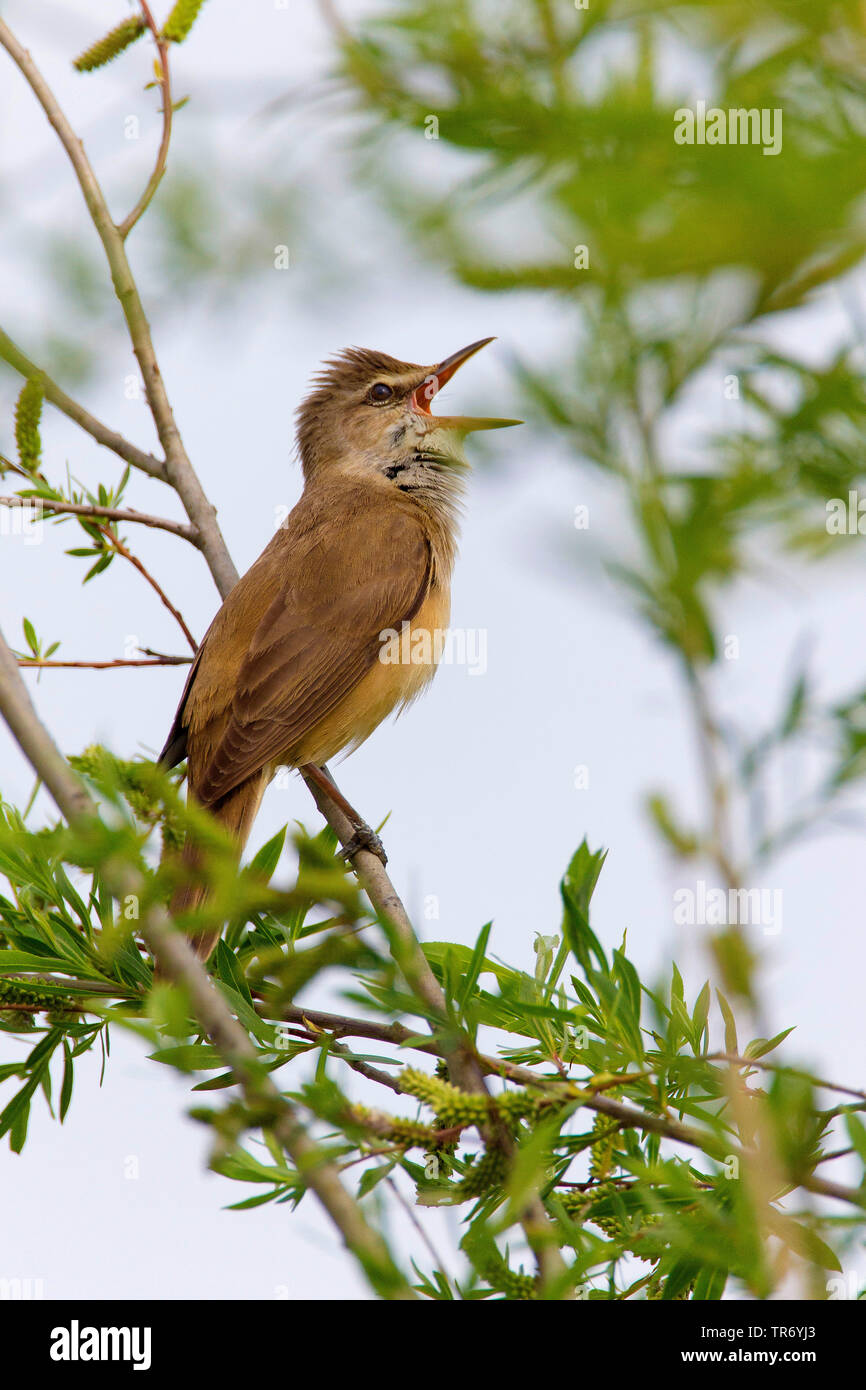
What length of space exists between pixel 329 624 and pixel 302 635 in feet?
0.46

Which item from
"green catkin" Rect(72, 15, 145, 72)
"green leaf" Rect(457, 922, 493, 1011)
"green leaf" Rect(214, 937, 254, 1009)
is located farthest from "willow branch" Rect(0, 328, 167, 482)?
"green leaf" Rect(457, 922, 493, 1011)

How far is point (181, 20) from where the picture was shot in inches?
104

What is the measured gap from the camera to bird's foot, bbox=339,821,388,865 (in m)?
3.48

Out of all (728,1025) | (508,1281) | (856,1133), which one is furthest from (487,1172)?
(728,1025)

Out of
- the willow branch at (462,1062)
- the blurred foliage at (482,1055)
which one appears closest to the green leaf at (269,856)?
the blurred foliage at (482,1055)

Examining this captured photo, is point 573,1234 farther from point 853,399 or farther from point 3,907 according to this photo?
point 3,907

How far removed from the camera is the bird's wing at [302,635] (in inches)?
166

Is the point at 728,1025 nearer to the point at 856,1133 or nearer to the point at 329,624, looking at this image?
the point at 856,1133

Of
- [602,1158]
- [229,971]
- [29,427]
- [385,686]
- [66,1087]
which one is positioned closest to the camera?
[602,1158]

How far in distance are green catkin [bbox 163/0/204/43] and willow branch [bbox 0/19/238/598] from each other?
319mm

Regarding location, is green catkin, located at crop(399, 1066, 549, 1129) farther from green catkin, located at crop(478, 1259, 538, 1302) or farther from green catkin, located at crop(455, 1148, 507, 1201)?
green catkin, located at crop(478, 1259, 538, 1302)
